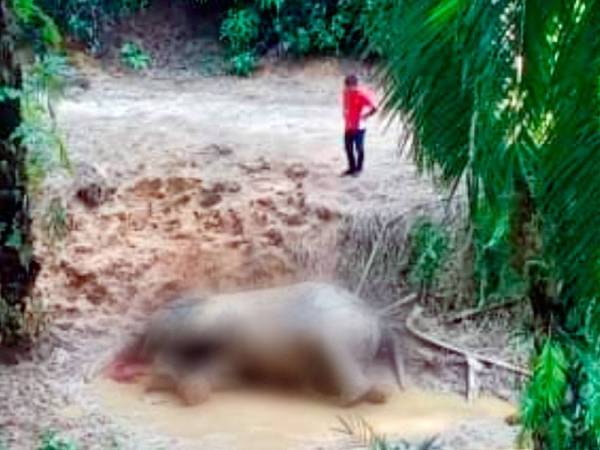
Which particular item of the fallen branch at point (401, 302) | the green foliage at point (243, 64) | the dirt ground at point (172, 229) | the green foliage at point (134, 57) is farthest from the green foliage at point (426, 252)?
the green foliage at point (134, 57)

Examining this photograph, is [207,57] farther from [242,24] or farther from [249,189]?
[249,189]

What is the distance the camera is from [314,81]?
13.9 m

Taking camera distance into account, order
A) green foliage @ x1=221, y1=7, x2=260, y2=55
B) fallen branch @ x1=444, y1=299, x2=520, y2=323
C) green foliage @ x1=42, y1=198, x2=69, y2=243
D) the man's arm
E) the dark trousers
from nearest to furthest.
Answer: green foliage @ x1=42, y1=198, x2=69, y2=243 < fallen branch @ x1=444, y1=299, x2=520, y2=323 < the man's arm < the dark trousers < green foliage @ x1=221, y1=7, x2=260, y2=55

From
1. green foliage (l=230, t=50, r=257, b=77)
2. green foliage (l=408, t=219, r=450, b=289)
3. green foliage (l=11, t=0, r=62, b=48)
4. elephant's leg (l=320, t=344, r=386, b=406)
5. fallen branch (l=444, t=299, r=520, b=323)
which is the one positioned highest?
green foliage (l=11, t=0, r=62, b=48)

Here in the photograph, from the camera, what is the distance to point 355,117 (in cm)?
964

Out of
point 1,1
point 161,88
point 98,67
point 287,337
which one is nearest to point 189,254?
point 287,337

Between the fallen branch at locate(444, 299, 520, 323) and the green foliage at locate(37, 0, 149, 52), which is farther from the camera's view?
the green foliage at locate(37, 0, 149, 52)

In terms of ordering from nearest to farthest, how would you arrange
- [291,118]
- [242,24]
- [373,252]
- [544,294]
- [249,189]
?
[544,294], [373,252], [249,189], [291,118], [242,24]

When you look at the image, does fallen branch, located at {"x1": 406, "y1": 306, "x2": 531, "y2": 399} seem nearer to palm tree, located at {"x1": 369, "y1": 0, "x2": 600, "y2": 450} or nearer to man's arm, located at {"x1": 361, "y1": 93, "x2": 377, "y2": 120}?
man's arm, located at {"x1": 361, "y1": 93, "x2": 377, "y2": 120}

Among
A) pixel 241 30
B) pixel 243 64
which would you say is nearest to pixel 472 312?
pixel 243 64

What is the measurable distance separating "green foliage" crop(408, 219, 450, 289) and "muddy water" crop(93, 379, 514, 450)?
989 millimetres

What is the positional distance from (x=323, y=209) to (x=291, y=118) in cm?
246

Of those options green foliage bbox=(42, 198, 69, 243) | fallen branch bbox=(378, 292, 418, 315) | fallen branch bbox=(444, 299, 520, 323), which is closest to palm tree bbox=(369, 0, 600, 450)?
fallen branch bbox=(444, 299, 520, 323)

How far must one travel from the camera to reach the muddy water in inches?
305
